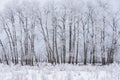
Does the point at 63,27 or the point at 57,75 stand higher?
the point at 63,27

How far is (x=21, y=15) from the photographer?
3459cm

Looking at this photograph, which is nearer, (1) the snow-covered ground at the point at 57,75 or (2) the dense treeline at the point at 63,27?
(1) the snow-covered ground at the point at 57,75

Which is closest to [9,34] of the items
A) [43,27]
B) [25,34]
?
[25,34]

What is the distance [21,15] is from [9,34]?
13.4ft

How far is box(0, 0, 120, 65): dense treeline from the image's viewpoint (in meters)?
32.7

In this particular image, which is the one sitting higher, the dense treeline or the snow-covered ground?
the dense treeline

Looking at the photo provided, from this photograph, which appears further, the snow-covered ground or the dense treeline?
the dense treeline

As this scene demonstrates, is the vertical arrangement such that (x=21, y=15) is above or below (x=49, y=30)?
above

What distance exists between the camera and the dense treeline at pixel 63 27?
3272 cm

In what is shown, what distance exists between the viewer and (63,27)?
32844 mm

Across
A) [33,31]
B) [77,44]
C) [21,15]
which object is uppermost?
[21,15]

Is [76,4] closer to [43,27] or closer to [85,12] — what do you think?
[85,12]

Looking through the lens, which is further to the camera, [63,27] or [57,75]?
[63,27]

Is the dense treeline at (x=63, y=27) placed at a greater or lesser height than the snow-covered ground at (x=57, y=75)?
greater
